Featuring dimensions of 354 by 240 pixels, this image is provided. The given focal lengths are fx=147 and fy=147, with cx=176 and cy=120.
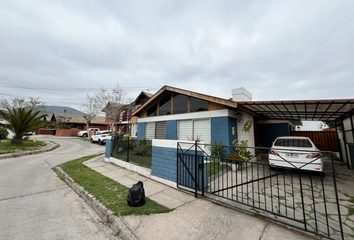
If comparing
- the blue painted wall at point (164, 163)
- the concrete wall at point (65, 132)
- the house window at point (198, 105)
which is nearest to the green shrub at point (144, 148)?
the blue painted wall at point (164, 163)

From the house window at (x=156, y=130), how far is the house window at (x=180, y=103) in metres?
1.51

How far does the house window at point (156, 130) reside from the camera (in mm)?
10742

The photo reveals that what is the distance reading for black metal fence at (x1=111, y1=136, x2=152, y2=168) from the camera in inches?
241

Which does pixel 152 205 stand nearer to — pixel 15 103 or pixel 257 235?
pixel 257 235

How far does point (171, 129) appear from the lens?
10023mm

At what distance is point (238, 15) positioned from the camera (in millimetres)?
6988

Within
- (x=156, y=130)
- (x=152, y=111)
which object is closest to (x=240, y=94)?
(x=156, y=130)

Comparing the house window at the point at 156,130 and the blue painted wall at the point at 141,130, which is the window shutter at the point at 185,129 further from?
the blue painted wall at the point at 141,130

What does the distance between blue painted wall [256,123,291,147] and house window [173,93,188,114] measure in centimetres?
721

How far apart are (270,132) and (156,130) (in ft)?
30.5

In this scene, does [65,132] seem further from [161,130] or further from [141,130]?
[161,130]

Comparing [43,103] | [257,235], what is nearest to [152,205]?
[257,235]

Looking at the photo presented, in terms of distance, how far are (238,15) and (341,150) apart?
10526 mm

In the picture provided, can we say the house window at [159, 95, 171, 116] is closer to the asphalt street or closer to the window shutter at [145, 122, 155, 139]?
the window shutter at [145, 122, 155, 139]
